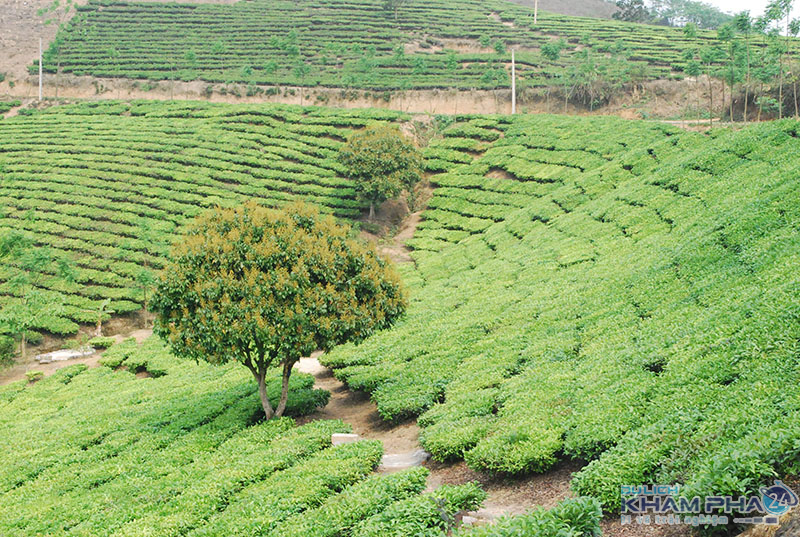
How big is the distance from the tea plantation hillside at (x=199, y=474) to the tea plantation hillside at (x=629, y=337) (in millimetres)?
2134

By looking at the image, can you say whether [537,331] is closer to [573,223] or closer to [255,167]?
[573,223]

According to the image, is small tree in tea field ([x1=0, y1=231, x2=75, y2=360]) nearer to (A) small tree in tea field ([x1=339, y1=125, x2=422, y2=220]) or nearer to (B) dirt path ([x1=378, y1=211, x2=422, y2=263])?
(B) dirt path ([x1=378, y1=211, x2=422, y2=263])

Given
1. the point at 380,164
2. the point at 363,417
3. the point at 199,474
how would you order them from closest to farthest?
1. the point at 199,474
2. the point at 363,417
3. the point at 380,164

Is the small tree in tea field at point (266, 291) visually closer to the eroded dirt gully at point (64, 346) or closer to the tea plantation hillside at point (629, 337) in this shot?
the tea plantation hillside at point (629, 337)

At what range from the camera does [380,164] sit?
43.5 meters

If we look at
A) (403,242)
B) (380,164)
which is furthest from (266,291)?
(380,164)

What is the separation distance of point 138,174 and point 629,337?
4397 cm

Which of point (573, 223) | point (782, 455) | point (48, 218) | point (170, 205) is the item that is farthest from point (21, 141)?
point (782, 455)

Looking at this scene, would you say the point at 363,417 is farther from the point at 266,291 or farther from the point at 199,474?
the point at 199,474

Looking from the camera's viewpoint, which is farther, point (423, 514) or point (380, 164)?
point (380, 164)

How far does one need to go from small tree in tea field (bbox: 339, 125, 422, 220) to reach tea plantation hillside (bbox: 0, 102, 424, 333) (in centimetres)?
246

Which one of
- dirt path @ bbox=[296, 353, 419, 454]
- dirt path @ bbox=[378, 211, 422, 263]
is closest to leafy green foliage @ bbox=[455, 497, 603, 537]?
dirt path @ bbox=[296, 353, 419, 454]

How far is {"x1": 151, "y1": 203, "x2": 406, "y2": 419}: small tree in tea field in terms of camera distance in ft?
52.3

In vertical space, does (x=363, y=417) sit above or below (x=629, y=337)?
below
